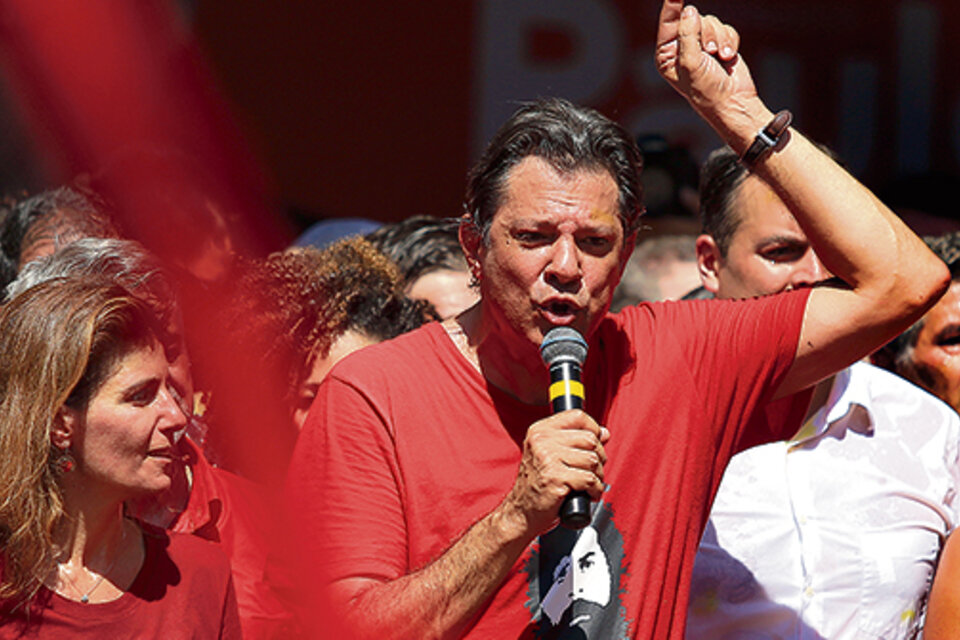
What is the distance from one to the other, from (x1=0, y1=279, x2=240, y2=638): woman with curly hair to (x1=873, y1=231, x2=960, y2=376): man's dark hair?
7.58 ft

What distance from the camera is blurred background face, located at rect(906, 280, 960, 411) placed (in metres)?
4.07

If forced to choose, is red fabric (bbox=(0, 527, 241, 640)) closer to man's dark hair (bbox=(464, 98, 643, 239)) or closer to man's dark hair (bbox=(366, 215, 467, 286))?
man's dark hair (bbox=(464, 98, 643, 239))

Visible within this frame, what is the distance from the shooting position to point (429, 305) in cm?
442

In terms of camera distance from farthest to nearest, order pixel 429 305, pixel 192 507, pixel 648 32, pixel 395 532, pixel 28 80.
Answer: pixel 648 32 < pixel 28 80 < pixel 429 305 < pixel 192 507 < pixel 395 532

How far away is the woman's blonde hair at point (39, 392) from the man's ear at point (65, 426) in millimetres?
14

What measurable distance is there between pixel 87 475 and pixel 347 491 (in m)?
0.55

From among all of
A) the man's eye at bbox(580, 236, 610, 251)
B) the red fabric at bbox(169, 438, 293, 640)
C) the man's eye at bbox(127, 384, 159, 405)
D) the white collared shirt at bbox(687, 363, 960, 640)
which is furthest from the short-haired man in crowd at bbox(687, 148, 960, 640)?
the man's eye at bbox(127, 384, 159, 405)

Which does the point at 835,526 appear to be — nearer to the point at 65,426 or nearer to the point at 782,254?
the point at 782,254

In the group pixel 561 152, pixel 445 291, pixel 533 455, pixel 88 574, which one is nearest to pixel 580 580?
pixel 533 455

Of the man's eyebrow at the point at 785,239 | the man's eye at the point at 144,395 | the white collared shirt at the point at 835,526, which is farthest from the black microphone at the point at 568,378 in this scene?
the man's eyebrow at the point at 785,239

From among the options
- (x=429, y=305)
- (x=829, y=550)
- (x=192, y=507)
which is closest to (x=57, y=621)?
A: (x=192, y=507)

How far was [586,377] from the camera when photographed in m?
2.85

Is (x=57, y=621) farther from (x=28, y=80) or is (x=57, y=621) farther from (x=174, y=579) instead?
(x=28, y=80)

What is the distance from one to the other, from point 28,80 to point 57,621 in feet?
13.6
